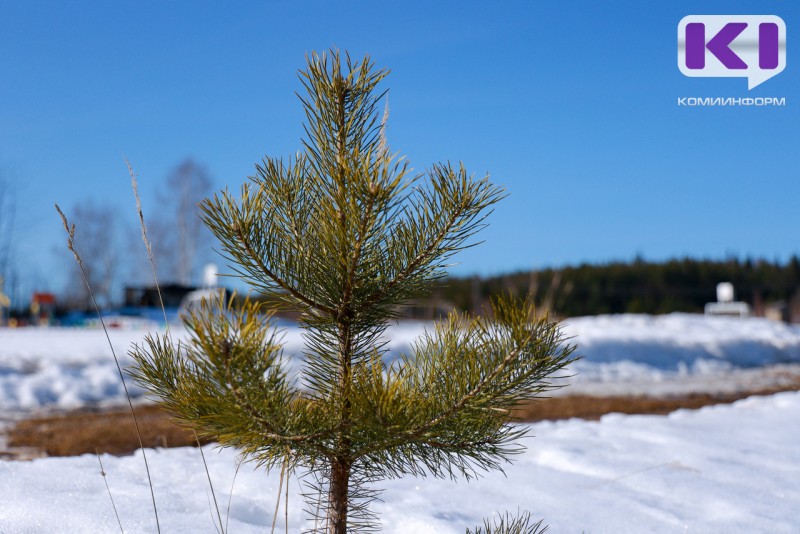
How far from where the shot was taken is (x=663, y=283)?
40281 millimetres

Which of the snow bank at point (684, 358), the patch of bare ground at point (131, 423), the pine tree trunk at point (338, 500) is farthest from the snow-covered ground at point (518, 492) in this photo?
the snow bank at point (684, 358)

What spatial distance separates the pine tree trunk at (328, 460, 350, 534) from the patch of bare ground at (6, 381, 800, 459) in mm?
1363

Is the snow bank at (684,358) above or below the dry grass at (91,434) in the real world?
below

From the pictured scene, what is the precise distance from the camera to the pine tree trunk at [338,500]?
1.81m

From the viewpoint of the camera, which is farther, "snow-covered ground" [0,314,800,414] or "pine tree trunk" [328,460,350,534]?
"snow-covered ground" [0,314,800,414]

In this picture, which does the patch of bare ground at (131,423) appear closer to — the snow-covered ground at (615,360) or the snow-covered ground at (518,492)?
the snow-covered ground at (518,492)

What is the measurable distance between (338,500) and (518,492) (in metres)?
1.58

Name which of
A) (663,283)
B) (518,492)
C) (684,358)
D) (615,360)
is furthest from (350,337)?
(663,283)

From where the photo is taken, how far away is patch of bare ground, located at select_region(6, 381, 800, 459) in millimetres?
4484

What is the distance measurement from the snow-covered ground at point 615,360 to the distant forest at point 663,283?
1870 centimetres

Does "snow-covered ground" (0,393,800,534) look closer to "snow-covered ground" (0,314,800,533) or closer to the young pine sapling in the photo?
"snow-covered ground" (0,314,800,533)

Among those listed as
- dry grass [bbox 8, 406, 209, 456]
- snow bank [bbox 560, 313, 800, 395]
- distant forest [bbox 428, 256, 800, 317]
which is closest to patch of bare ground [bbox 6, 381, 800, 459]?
dry grass [bbox 8, 406, 209, 456]

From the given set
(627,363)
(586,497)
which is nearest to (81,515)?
(586,497)

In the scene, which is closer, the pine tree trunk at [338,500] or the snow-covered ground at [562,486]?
the pine tree trunk at [338,500]
